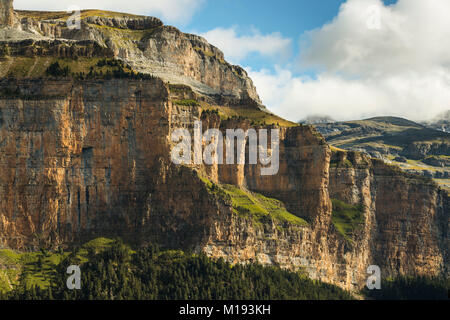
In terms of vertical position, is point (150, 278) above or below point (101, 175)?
below

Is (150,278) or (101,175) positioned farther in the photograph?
(101,175)

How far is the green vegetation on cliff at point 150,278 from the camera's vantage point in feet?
526

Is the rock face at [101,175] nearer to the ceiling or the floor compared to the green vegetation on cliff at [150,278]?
nearer to the ceiling

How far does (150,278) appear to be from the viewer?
6634 inches

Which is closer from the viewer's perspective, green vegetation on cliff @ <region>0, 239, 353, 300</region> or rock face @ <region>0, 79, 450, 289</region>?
green vegetation on cliff @ <region>0, 239, 353, 300</region>

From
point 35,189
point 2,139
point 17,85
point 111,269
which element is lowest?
point 111,269

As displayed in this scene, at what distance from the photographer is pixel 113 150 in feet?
603

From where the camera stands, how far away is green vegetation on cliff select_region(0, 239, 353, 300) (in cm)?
16038

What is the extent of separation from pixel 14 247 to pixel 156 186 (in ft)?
117

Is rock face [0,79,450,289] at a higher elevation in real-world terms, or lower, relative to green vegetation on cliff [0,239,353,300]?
higher

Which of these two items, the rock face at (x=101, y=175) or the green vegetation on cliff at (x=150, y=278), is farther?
the rock face at (x=101, y=175)
